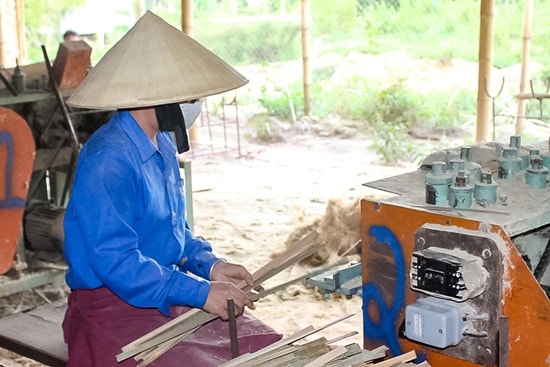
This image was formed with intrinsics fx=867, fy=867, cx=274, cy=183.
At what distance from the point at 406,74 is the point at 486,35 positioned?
487cm

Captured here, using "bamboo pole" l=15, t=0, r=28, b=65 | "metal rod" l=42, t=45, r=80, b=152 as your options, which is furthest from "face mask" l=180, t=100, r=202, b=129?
"bamboo pole" l=15, t=0, r=28, b=65

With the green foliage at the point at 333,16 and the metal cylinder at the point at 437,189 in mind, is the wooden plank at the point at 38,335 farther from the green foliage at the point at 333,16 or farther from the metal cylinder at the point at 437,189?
the green foliage at the point at 333,16

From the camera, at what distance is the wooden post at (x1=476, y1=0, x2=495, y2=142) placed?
→ 6.68m

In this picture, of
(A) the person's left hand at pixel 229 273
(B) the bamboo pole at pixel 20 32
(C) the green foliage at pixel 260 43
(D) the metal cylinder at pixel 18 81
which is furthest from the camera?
(C) the green foliage at pixel 260 43

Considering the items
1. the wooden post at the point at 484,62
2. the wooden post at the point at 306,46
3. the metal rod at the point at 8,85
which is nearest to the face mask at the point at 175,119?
the metal rod at the point at 8,85

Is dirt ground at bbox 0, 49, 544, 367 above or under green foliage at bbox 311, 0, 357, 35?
under

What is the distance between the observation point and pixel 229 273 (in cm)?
273

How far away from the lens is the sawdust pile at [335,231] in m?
5.48

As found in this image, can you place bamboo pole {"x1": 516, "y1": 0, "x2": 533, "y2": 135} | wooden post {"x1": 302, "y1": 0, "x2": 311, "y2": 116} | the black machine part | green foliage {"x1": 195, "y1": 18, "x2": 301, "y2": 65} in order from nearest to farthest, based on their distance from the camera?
the black machine part → bamboo pole {"x1": 516, "y1": 0, "x2": 533, "y2": 135} → wooden post {"x1": 302, "y1": 0, "x2": 311, "y2": 116} → green foliage {"x1": 195, "y1": 18, "x2": 301, "y2": 65}

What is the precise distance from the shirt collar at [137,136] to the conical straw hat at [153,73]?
10cm

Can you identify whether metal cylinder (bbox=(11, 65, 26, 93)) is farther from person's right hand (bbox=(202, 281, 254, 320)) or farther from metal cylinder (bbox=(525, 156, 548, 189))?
metal cylinder (bbox=(525, 156, 548, 189))

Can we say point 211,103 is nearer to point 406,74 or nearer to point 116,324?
point 406,74

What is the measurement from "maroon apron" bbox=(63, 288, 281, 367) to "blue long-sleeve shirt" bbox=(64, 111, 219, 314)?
0.05m

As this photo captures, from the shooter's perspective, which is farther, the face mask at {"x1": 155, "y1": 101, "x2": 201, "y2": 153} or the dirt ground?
the dirt ground
